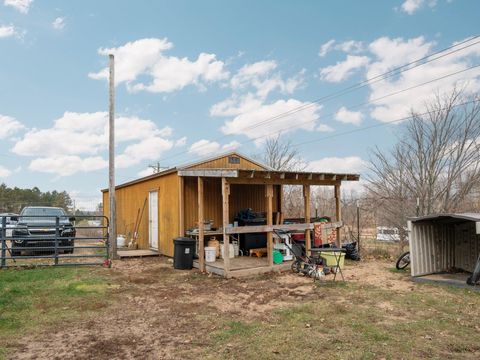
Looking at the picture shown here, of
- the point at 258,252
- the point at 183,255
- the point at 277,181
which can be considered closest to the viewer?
the point at 277,181

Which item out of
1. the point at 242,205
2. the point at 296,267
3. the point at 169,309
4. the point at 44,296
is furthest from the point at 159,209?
the point at 169,309

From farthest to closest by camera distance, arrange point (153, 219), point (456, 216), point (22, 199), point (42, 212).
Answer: point (22, 199)
point (153, 219)
point (42, 212)
point (456, 216)

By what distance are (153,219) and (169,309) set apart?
735cm

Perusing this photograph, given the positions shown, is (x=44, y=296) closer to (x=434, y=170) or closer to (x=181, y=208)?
(x=181, y=208)

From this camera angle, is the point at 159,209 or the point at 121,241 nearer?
the point at 159,209

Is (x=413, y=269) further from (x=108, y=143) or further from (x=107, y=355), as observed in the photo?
(x=108, y=143)

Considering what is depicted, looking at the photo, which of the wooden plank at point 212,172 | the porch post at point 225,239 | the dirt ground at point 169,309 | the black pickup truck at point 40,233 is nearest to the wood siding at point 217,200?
the wooden plank at point 212,172

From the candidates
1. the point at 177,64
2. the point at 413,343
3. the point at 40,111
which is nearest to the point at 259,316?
Answer: the point at 413,343

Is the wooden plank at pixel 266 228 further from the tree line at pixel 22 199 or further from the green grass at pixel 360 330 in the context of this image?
the tree line at pixel 22 199

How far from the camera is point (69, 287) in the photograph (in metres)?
7.19

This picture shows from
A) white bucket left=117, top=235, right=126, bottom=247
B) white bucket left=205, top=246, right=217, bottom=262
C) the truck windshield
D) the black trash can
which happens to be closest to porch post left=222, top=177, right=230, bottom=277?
white bucket left=205, top=246, right=217, bottom=262

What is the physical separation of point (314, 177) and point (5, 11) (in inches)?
373

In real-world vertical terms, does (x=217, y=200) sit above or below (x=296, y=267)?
above

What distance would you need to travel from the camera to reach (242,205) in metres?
12.4
